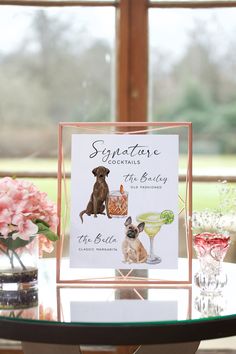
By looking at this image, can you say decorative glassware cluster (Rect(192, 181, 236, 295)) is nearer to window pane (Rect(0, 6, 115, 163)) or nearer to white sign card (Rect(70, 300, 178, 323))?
white sign card (Rect(70, 300, 178, 323))

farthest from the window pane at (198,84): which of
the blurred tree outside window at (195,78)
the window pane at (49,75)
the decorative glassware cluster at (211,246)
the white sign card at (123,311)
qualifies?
the white sign card at (123,311)

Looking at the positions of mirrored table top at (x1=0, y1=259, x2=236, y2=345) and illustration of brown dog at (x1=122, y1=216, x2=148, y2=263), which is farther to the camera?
illustration of brown dog at (x1=122, y1=216, x2=148, y2=263)

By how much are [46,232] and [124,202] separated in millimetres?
237

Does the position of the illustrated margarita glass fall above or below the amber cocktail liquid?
below

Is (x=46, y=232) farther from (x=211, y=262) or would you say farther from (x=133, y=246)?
(x=211, y=262)

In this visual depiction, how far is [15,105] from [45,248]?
5.71 ft

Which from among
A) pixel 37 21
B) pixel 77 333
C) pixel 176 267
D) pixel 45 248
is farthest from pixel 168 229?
pixel 37 21

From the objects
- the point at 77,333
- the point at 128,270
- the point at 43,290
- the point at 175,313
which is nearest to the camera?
the point at 77,333

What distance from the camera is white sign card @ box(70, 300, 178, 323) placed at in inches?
59.0

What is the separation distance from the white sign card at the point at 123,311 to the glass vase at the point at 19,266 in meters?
0.18

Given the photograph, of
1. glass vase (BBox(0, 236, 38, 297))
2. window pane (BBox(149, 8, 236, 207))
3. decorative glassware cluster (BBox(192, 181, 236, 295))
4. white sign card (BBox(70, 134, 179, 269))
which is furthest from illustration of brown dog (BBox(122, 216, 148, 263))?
window pane (BBox(149, 8, 236, 207))

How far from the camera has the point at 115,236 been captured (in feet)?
6.34

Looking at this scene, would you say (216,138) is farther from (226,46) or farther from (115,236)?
(115,236)

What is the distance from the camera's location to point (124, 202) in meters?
1.94
